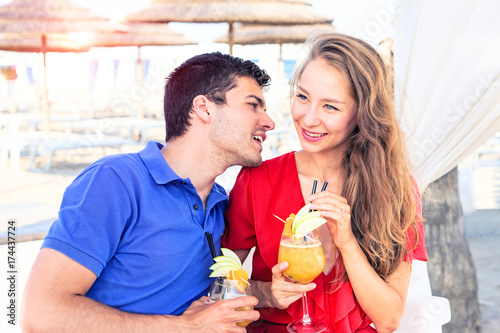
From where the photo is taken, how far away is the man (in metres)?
1.57

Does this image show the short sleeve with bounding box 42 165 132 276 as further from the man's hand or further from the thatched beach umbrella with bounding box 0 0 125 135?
the thatched beach umbrella with bounding box 0 0 125 135

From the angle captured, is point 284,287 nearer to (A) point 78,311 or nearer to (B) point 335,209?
(B) point 335,209

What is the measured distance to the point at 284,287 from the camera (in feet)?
5.49

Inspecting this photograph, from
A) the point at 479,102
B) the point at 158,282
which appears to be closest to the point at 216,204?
the point at 158,282

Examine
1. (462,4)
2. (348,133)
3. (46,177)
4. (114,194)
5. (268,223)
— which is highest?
(462,4)

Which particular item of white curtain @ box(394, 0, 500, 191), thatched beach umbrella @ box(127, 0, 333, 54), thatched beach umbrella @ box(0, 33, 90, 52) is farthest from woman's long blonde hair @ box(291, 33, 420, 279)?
thatched beach umbrella @ box(0, 33, 90, 52)

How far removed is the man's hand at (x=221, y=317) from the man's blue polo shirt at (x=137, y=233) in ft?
0.54

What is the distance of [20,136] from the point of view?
5.35 metres

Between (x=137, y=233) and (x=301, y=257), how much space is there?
58 cm

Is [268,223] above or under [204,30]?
under

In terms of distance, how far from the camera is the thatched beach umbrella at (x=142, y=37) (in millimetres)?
4945

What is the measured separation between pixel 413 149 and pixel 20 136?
411 centimetres

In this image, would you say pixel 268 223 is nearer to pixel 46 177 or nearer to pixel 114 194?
pixel 114 194

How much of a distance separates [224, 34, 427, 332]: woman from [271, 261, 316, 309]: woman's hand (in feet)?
0.51
